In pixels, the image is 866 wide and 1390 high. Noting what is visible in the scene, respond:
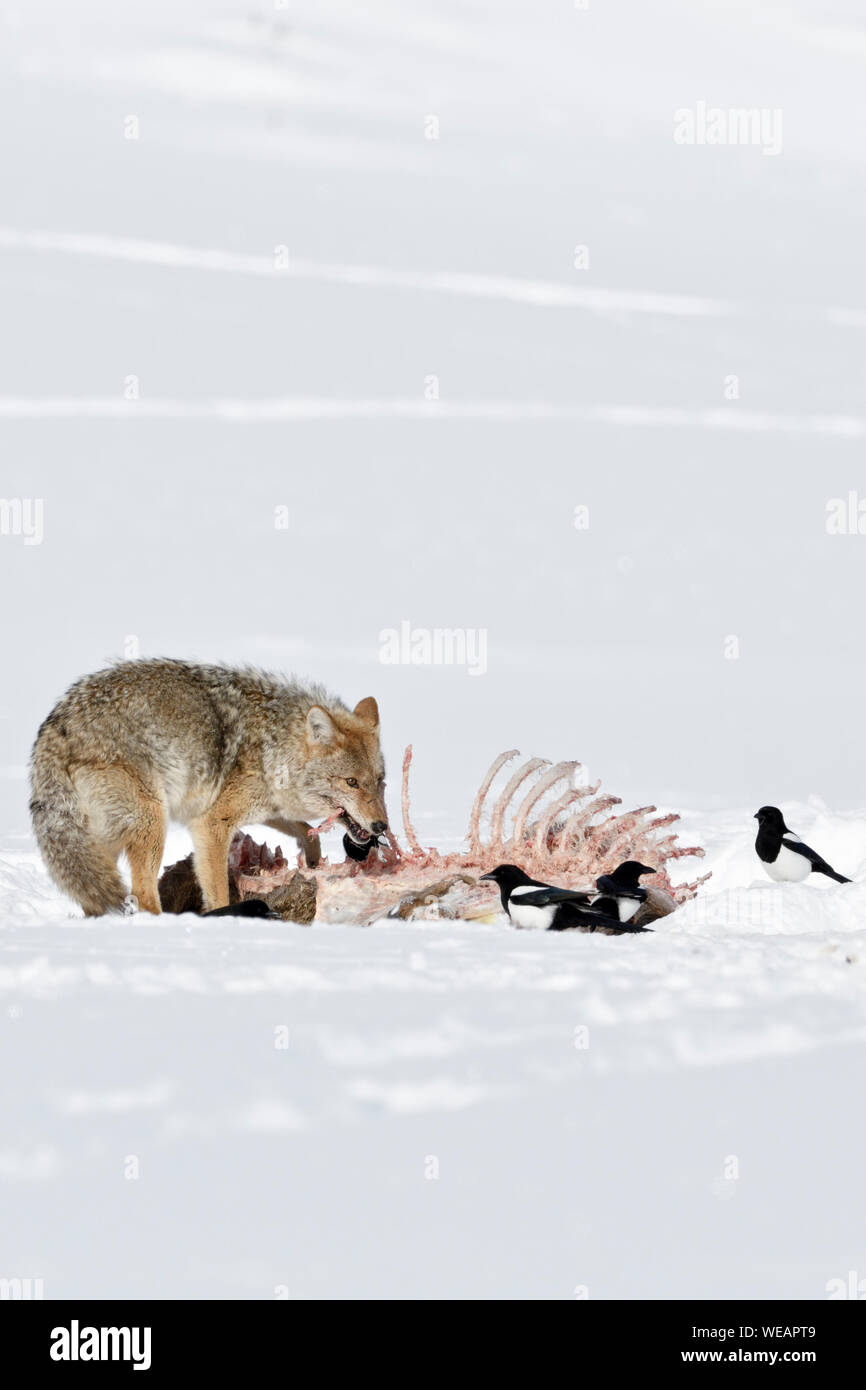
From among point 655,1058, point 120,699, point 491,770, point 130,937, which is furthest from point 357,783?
point 655,1058

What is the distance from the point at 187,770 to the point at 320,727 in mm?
763

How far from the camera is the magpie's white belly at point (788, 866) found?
8.78m

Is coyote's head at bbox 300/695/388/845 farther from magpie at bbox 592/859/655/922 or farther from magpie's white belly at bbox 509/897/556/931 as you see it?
magpie at bbox 592/859/655/922

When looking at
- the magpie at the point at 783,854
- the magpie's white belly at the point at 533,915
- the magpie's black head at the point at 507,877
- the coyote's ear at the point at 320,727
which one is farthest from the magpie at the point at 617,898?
the coyote's ear at the point at 320,727

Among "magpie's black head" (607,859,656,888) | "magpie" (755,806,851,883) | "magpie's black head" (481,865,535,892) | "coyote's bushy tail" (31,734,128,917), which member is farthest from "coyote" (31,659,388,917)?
"magpie" (755,806,851,883)

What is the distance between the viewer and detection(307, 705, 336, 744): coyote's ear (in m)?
8.60

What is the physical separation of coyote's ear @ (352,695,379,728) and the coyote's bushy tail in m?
1.63

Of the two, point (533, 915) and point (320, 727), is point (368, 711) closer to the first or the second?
point (320, 727)

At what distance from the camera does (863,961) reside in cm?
642

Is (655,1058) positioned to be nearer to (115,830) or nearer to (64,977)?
(64,977)

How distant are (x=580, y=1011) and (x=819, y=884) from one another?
374 centimetres

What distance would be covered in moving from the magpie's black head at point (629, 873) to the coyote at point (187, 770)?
1.36m

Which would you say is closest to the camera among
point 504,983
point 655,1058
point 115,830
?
point 655,1058

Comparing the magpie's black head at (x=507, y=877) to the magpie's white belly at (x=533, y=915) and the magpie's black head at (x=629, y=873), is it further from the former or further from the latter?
the magpie's black head at (x=629, y=873)
